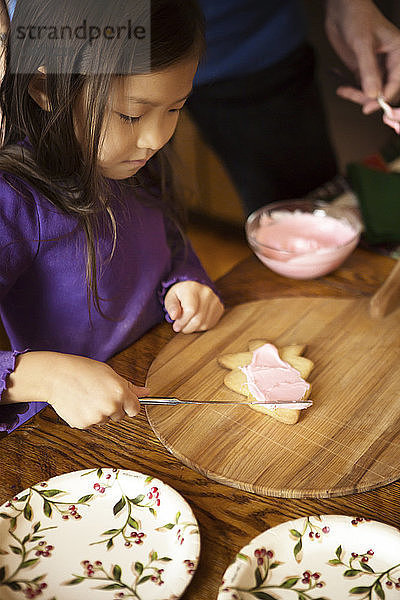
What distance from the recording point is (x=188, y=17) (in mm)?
951

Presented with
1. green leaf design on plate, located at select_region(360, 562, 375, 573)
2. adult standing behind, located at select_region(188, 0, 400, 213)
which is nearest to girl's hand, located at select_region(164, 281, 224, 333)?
green leaf design on plate, located at select_region(360, 562, 375, 573)

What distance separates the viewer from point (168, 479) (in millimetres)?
917

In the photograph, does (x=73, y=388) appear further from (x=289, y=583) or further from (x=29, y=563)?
(x=289, y=583)

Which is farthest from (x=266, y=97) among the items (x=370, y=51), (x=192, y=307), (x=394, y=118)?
(x=192, y=307)

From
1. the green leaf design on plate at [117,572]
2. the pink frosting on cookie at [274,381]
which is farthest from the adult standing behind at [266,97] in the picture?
the green leaf design on plate at [117,572]

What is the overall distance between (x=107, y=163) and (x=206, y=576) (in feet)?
2.00

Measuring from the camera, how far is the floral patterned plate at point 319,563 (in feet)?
2.48

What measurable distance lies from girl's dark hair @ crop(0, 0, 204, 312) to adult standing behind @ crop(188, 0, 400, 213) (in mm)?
727

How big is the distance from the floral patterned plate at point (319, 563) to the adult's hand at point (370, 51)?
3.27 ft

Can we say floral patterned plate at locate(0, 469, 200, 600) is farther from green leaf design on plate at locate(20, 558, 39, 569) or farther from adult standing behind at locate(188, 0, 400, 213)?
adult standing behind at locate(188, 0, 400, 213)

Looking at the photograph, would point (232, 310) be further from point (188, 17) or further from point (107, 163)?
point (188, 17)

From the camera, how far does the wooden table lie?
83cm

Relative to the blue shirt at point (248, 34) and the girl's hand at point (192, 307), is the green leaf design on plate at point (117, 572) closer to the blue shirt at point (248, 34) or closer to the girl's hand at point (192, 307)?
the girl's hand at point (192, 307)

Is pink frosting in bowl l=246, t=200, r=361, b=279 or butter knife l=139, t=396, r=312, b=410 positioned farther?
pink frosting in bowl l=246, t=200, r=361, b=279
